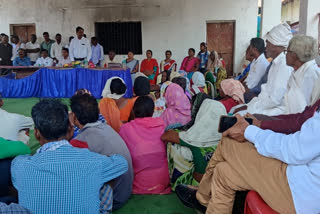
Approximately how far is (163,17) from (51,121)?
9.83 metres

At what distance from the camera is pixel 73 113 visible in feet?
7.54

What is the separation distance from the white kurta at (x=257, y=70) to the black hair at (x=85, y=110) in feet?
8.04

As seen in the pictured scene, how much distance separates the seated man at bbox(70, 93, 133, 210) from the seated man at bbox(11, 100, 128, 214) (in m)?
0.48

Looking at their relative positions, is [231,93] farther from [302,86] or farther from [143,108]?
[143,108]

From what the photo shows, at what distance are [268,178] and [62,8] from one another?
11177 millimetres

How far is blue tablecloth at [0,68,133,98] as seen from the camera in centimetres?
812

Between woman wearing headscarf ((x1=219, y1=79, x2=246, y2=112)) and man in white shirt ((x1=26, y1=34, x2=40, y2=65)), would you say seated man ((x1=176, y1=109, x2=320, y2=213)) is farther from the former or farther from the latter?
man in white shirt ((x1=26, y1=34, x2=40, y2=65))

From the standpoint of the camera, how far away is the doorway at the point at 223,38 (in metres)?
10.9

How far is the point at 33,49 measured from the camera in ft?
34.8

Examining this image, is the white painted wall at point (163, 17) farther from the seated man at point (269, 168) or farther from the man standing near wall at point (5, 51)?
the seated man at point (269, 168)

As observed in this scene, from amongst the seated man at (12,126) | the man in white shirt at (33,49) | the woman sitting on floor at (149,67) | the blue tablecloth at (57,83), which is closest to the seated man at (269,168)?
the seated man at (12,126)

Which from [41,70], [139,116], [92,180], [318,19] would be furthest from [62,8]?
[92,180]

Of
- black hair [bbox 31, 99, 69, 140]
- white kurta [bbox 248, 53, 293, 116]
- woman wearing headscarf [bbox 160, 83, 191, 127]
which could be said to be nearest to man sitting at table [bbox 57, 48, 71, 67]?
woman wearing headscarf [bbox 160, 83, 191, 127]

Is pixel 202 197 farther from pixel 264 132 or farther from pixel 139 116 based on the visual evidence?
pixel 139 116
